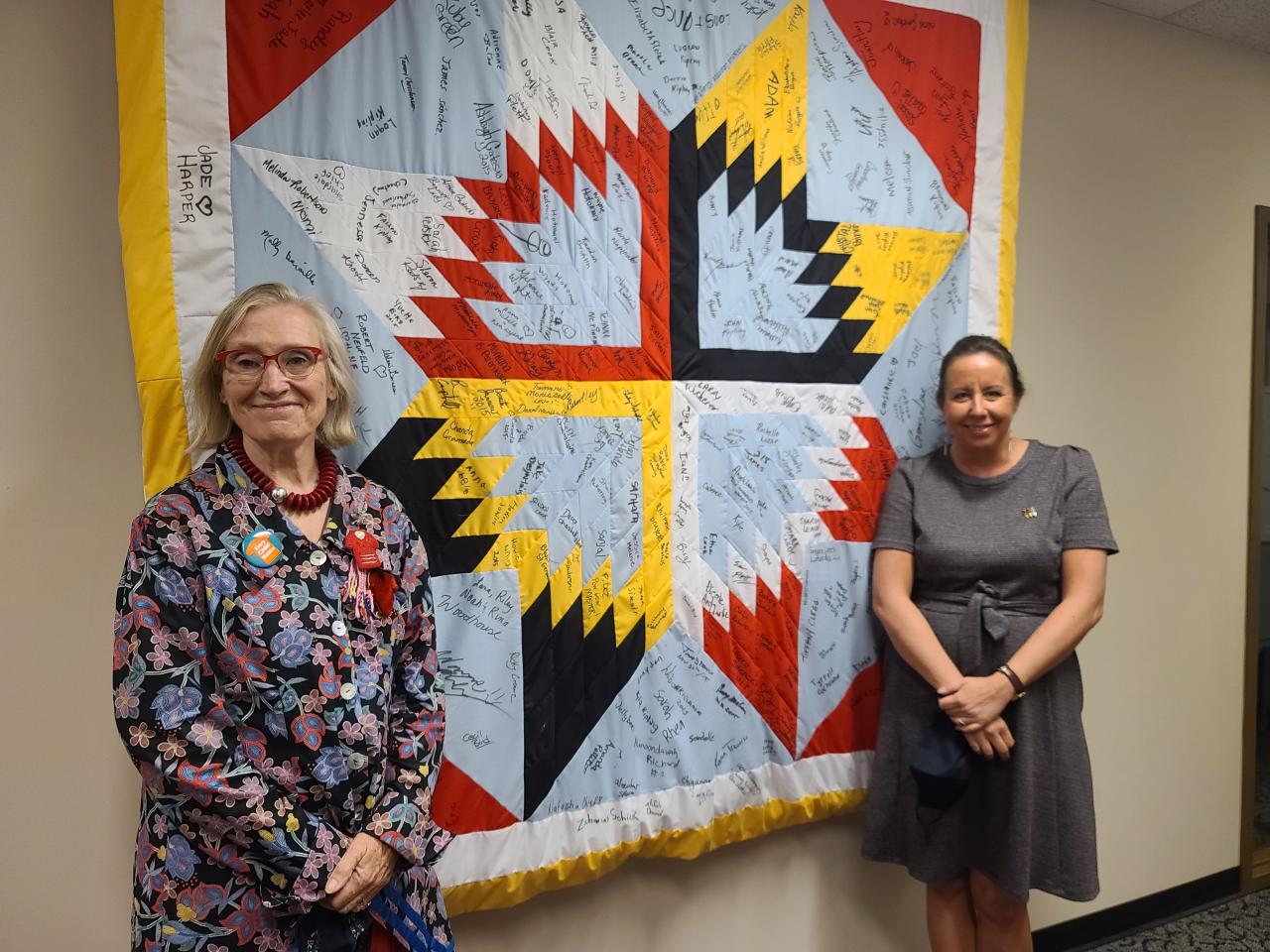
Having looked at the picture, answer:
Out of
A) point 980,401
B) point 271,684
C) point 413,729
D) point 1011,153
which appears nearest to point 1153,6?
point 1011,153

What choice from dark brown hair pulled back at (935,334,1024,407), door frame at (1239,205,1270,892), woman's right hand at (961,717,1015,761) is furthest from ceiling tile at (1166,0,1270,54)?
woman's right hand at (961,717,1015,761)

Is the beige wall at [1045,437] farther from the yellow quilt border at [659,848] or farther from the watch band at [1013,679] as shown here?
the watch band at [1013,679]

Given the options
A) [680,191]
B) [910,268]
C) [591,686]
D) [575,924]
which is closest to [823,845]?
[575,924]

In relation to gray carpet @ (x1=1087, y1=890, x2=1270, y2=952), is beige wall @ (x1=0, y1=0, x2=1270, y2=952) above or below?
above

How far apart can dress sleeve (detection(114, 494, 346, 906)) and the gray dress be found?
1.21 m

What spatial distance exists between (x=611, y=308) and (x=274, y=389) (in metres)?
0.66

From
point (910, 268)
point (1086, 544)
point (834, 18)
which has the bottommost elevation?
point (1086, 544)

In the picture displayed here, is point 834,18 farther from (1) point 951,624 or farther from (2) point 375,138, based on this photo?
(1) point 951,624

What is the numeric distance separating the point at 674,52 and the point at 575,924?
1687mm

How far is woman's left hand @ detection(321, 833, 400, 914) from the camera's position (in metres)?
1.16

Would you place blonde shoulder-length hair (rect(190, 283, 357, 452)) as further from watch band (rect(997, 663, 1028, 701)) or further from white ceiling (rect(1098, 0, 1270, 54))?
white ceiling (rect(1098, 0, 1270, 54))

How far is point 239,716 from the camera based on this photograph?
3.79 feet

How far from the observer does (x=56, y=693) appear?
1.41 m

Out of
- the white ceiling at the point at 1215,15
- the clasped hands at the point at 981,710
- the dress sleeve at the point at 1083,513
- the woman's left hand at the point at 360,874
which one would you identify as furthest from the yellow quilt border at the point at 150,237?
the white ceiling at the point at 1215,15
